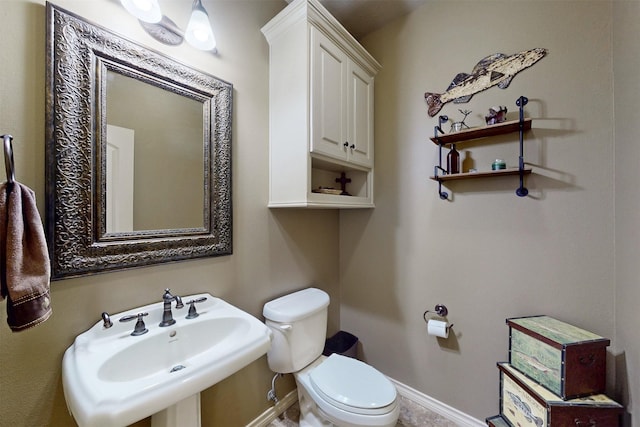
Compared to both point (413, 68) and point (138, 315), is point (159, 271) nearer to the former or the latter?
point (138, 315)

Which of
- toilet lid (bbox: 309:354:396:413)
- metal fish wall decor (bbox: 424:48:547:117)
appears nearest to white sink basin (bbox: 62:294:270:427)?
toilet lid (bbox: 309:354:396:413)

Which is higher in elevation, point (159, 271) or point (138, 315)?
point (159, 271)

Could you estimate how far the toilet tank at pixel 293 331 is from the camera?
1.34 m

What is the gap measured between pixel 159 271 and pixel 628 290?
1.99m

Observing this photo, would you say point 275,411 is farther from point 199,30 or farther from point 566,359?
point 199,30

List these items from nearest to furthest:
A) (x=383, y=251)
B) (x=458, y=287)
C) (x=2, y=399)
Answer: (x=2, y=399), (x=458, y=287), (x=383, y=251)

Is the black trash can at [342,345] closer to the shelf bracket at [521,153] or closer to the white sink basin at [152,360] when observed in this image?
the white sink basin at [152,360]

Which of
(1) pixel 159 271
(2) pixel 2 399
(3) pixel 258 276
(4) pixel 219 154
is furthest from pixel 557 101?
(2) pixel 2 399

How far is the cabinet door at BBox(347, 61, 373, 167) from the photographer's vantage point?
160 centimetres

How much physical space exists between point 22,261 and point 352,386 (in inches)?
52.9

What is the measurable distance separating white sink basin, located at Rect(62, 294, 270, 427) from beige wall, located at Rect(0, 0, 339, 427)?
0.09 metres

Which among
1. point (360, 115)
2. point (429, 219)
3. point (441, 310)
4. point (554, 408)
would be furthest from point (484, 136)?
point (554, 408)

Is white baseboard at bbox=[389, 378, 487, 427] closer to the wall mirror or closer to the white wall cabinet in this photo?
the white wall cabinet

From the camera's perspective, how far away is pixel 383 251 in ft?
5.95
